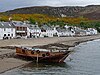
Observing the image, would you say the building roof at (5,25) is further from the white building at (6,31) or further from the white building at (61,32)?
the white building at (61,32)

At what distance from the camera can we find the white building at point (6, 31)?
98.6m

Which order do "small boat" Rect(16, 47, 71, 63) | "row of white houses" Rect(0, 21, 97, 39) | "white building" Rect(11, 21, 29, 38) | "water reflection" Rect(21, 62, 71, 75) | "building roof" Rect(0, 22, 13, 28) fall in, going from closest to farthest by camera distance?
1. "water reflection" Rect(21, 62, 71, 75)
2. "small boat" Rect(16, 47, 71, 63)
3. "building roof" Rect(0, 22, 13, 28)
4. "row of white houses" Rect(0, 21, 97, 39)
5. "white building" Rect(11, 21, 29, 38)

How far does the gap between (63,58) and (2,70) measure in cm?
1246

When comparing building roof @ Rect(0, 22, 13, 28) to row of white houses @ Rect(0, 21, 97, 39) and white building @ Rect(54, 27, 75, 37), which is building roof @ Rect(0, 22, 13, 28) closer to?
row of white houses @ Rect(0, 21, 97, 39)

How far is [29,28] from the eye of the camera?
393 feet

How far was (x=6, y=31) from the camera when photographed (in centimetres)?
10112

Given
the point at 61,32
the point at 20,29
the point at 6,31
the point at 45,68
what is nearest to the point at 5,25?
the point at 6,31

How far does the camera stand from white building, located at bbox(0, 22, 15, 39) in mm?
98637

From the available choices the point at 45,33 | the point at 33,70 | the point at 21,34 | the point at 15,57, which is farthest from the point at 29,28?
the point at 33,70

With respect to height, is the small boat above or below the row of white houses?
below

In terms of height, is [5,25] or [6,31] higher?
[5,25]

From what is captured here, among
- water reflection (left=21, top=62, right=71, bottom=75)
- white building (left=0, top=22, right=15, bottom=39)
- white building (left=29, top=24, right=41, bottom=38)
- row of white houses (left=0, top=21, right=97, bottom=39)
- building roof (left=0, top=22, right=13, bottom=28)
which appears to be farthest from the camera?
white building (left=29, top=24, right=41, bottom=38)

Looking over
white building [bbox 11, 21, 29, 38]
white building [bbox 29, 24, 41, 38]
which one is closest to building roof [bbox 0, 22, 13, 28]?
white building [bbox 11, 21, 29, 38]

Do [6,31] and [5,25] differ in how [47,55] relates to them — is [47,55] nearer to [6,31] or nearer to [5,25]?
[6,31]
